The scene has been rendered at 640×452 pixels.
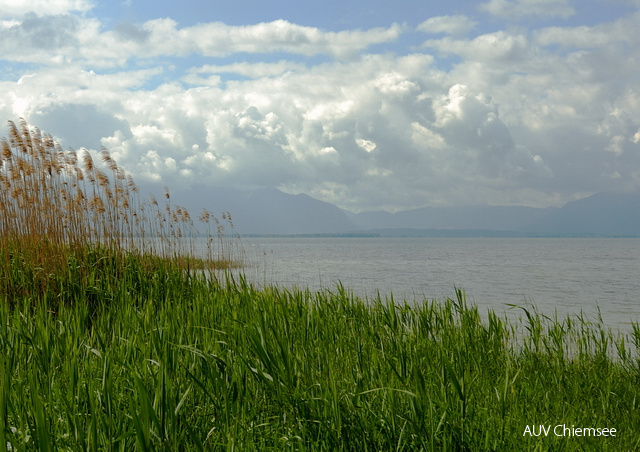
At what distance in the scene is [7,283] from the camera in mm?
9008

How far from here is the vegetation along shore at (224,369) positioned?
3.50 meters

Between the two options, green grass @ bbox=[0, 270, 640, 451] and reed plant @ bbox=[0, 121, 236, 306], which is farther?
reed plant @ bbox=[0, 121, 236, 306]

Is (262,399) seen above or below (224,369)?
below

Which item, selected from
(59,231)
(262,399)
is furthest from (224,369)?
(59,231)

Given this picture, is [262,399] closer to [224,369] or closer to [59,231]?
[224,369]

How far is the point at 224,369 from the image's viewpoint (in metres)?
3.96

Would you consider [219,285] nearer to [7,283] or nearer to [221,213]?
[7,283]

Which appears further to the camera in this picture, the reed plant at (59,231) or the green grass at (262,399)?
the reed plant at (59,231)

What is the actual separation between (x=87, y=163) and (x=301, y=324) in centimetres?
762

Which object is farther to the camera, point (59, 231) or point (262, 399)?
point (59, 231)

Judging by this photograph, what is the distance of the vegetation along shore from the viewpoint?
3.50 meters

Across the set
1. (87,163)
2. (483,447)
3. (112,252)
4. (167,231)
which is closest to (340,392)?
(483,447)

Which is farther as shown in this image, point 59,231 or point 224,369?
point 59,231

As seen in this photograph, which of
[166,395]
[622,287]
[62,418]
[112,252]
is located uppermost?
[112,252]
